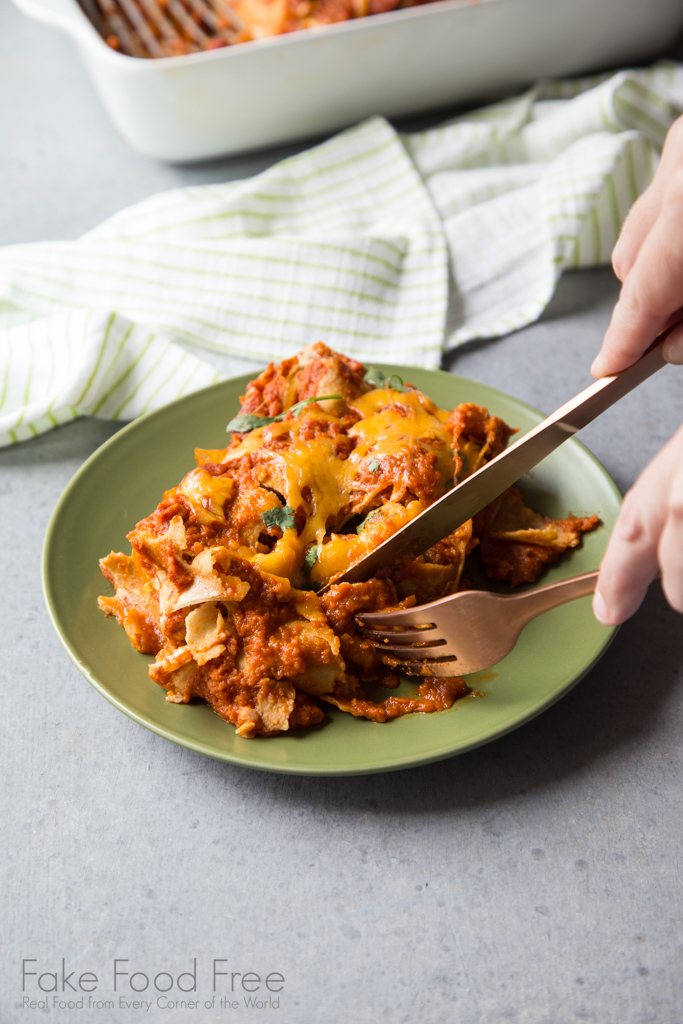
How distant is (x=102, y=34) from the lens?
3.37 m

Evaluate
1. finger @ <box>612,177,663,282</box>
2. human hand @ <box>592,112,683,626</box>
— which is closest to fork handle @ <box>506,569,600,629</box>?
human hand @ <box>592,112,683,626</box>

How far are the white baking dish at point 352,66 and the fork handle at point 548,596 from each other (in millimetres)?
2151

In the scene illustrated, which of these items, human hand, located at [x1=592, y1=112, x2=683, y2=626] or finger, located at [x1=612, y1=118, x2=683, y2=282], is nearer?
human hand, located at [x1=592, y1=112, x2=683, y2=626]

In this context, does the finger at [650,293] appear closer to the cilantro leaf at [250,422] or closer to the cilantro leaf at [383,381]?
the cilantro leaf at [383,381]

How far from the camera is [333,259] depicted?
2752 millimetres

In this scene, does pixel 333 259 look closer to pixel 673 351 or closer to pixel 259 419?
pixel 259 419

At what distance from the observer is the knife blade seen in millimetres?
1624

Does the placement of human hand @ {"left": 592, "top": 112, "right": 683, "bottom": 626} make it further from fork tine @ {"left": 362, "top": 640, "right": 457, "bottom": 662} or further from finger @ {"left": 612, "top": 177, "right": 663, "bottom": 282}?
fork tine @ {"left": 362, "top": 640, "right": 457, "bottom": 662}

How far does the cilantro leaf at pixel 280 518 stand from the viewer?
167 cm

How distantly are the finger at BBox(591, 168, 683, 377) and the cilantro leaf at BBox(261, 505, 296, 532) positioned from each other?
24.8 inches

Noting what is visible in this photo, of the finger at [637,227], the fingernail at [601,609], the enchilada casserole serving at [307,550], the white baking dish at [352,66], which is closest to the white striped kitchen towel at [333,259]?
the white baking dish at [352,66]

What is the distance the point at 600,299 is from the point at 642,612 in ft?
4.26

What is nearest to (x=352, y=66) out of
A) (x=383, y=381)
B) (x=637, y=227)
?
(x=383, y=381)

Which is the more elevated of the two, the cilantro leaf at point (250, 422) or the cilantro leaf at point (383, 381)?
the cilantro leaf at point (250, 422)
